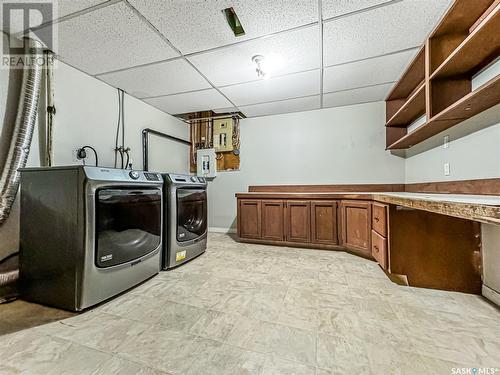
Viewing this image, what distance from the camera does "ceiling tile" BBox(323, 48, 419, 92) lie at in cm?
220

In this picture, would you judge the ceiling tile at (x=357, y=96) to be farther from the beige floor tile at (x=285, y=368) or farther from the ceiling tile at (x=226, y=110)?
the beige floor tile at (x=285, y=368)

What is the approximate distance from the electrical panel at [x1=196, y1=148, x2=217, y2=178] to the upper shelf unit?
3.05 meters

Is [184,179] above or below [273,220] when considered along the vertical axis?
above

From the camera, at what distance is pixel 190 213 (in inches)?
99.2

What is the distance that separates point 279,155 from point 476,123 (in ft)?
8.19

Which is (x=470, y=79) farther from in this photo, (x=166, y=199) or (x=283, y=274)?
(x=166, y=199)

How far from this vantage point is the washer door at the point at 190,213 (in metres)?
2.33

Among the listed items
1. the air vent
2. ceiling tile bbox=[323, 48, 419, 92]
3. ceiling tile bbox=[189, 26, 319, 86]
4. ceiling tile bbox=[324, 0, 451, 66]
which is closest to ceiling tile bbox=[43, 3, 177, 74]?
ceiling tile bbox=[189, 26, 319, 86]

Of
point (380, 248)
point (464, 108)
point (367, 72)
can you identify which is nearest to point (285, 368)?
point (380, 248)

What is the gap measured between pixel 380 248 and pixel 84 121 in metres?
3.45

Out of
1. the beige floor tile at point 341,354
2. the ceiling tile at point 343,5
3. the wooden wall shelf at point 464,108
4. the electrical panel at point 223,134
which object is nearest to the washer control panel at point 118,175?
the beige floor tile at point 341,354

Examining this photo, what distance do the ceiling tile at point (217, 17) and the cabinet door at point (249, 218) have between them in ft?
7.00

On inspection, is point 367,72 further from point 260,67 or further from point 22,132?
point 22,132

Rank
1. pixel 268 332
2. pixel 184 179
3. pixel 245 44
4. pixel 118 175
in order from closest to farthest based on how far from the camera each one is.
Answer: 1. pixel 268 332
2. pixel 118 175
3. pixel 245 44
4. pixel 184 179
